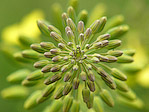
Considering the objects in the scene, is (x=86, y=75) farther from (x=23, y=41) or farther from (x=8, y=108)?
(x=8, y=108)

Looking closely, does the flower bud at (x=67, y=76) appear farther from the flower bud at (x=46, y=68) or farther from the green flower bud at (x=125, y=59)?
the green flower bud at (x=125, y=59)

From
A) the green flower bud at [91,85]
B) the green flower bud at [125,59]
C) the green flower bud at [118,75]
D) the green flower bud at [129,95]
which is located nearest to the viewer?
the green flower bud at [91,85]

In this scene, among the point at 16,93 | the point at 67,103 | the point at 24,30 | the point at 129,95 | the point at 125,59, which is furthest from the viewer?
the point at 24,30

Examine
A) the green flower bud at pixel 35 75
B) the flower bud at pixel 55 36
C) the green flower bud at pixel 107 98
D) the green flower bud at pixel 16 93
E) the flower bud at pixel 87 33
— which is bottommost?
the green flower bud at pixel 107 98

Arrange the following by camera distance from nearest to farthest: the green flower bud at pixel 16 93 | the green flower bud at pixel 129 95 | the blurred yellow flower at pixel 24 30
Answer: the green flower bud at pixel 129 95 < the green flower bud at pixel 16 93 < the blurred yellow flower at pixel 24 30

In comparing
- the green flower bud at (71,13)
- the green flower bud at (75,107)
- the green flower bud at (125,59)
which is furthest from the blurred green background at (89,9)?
the green flower bud at (71,13)

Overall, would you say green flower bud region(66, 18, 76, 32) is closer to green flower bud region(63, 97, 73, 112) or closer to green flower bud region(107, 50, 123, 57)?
green flower bud region(107, 50, 123, 57)

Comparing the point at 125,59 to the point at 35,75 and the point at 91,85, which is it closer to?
the point at 91,85

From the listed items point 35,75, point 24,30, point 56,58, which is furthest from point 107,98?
point 24,30

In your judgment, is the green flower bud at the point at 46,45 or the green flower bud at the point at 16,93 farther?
the green flower bud at the point at 16,93
